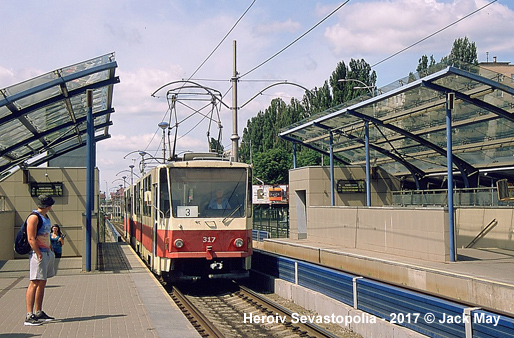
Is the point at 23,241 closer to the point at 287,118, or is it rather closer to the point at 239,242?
the point at 239,242

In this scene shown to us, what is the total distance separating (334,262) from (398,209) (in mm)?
2691

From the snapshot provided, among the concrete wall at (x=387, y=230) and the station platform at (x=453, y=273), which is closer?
the station platform at (x=453, y=273)

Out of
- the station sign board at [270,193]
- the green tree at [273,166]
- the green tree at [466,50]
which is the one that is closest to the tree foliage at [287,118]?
the green tree at [273,166]

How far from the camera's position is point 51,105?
695 inches

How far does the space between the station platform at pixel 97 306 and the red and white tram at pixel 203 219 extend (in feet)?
3.41

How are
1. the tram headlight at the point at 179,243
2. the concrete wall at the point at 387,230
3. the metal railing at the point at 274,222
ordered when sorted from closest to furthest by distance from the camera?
Result: the tram headlight at the point at 179,243 < the concrete wall at the point at 387,230 < the metal railing at the point at 274,222

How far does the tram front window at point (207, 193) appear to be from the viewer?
47.1ft

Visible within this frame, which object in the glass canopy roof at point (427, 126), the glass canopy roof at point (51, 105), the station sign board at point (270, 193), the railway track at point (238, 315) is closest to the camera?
the railway track at point (238, 315)

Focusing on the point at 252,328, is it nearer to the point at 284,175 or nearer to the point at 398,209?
the point at 398,209

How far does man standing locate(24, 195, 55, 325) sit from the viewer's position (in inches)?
335

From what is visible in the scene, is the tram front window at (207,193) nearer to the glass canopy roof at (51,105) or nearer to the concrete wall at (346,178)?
the glass canopy roof at (51,105)

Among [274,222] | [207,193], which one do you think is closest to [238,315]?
[207,193]

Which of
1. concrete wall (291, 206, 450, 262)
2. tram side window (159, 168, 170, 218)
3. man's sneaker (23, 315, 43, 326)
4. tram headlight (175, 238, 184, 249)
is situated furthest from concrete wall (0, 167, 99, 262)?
man's sneaker (23, 315, 43, 326)

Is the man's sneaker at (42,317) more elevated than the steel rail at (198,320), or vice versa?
the man's sneaker at (42,317)
